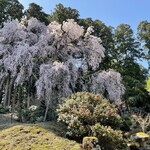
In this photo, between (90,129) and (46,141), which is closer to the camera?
(46,141)

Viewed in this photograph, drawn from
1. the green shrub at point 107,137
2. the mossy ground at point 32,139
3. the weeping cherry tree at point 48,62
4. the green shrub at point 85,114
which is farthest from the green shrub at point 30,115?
the green shrub at point 107,137

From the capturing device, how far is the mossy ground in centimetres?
980

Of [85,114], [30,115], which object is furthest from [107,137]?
[30,115]

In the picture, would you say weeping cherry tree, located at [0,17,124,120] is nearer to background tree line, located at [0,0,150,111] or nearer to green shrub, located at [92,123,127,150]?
background tree line, located at [0,0,150,111]

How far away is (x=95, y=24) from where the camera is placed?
2486 centimetres

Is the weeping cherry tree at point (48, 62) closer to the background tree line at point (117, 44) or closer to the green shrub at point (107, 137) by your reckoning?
the background tree line at point (117, 44)

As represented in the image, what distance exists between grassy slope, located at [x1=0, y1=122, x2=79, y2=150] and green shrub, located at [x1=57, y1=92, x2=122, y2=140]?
66 centimetres

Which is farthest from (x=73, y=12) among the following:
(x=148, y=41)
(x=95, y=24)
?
(x=148, y=41)

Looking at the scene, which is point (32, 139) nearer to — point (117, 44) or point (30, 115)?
point (30, 115)

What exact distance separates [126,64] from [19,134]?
18.0 meters

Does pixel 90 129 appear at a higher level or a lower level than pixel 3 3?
lower

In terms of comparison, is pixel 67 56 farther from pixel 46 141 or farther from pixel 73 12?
pixel 46 141

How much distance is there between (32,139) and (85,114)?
2.30 metres

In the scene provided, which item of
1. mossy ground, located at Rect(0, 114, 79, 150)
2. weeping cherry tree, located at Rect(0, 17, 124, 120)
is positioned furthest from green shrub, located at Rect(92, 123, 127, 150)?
weeping cherry tree, located at Rect(0, 17, 124, 120)
